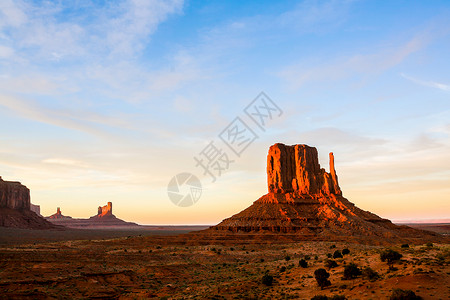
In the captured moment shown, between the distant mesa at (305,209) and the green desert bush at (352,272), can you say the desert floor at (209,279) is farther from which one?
the distant mesa at (305,209)

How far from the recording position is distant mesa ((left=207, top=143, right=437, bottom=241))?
92.8m

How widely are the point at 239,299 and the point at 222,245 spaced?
5587cm

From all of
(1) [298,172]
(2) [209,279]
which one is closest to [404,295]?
(2) [209,279]

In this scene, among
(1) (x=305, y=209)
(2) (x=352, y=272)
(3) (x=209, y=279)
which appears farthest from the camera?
(1) (x=305, y=209)

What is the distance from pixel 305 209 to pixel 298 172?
1702 cm

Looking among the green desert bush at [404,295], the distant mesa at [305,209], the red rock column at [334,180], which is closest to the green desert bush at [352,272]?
the green desert bush at [404,295]

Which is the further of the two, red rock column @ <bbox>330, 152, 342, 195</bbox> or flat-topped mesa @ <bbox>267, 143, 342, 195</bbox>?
flat-topped mesa @ <bbox>267, 143, 342, 195</bbox>

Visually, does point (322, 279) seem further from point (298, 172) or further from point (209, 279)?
point (298, 172)

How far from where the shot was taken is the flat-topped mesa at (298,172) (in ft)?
380

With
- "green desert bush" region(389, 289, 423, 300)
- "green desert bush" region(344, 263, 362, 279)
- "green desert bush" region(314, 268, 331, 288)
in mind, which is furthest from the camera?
"green desert bush" region(344, 263, 362, 279)

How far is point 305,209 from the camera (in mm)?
106188

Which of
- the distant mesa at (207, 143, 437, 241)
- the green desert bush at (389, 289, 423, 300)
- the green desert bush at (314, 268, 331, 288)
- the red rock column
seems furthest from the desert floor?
the red rock column

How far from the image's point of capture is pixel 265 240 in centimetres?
8656

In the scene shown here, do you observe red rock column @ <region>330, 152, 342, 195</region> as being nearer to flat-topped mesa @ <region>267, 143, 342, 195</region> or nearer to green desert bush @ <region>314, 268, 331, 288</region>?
flat-topped mesa @ <region>267, 143, 342, 195</region>
